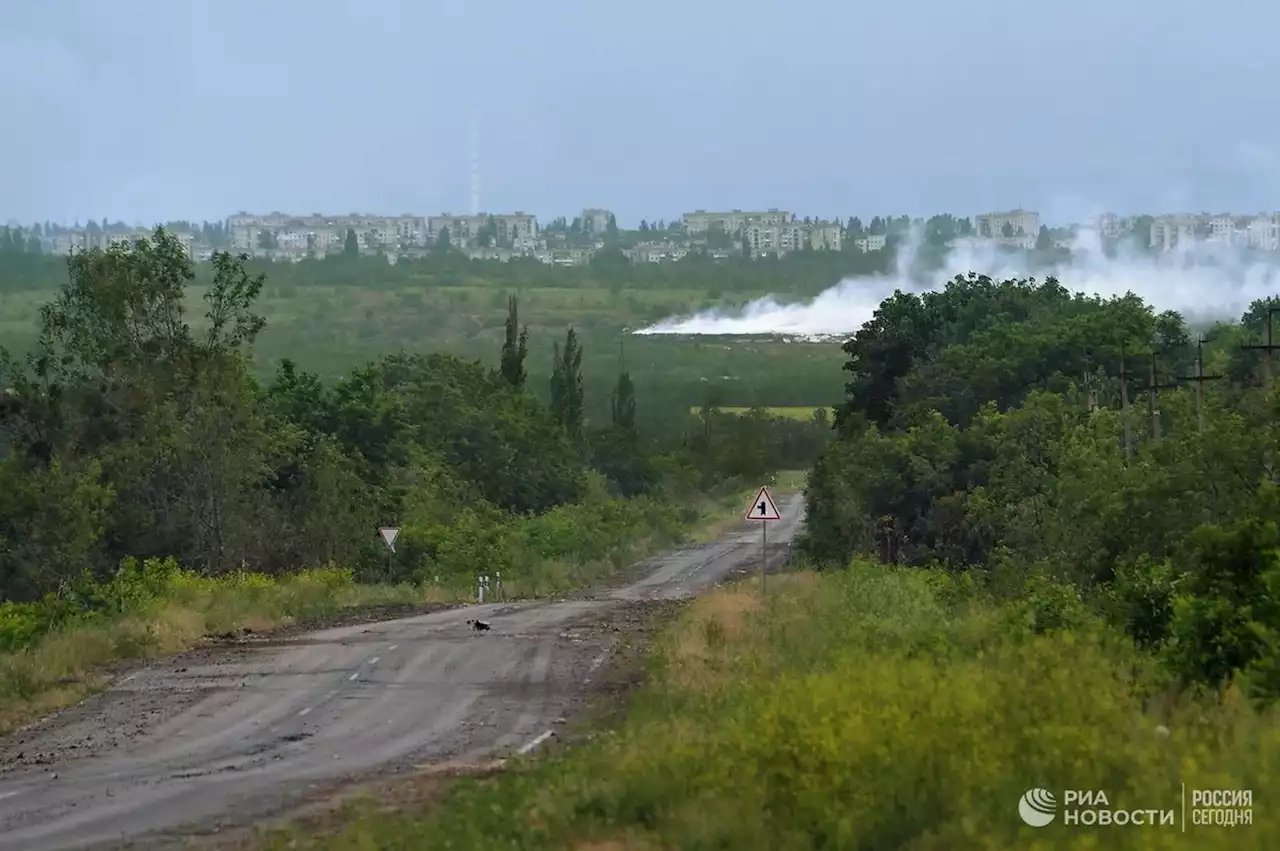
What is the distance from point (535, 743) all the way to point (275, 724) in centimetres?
366

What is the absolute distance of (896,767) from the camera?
10.5 meters

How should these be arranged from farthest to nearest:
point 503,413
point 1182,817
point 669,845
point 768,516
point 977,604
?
point 503,413, point 768,516, point 977,604, point 669,845, point 1182,817

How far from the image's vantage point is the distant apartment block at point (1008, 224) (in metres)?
177

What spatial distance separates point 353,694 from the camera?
74.0 feet

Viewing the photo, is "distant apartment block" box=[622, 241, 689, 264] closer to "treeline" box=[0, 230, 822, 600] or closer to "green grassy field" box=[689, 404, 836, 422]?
"green grassy field" box=[689, 404, 836, 422]

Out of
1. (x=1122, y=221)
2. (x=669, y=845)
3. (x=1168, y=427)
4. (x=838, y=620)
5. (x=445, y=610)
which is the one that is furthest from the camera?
(x=1122, y=221)

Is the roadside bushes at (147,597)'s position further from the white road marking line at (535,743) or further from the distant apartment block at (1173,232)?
the distant apartment block at (1173,232)

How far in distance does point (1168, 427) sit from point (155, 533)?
1110 inches

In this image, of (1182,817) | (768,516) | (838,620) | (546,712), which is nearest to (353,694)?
(546,712)

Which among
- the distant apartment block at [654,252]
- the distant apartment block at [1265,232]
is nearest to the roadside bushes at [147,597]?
the distant apartment block at [1265,232]

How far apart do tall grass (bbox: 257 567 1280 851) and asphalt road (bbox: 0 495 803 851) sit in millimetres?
2028

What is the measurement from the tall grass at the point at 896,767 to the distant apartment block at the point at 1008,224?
16274 centimetres

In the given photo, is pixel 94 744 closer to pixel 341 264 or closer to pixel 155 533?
pixel 155 533

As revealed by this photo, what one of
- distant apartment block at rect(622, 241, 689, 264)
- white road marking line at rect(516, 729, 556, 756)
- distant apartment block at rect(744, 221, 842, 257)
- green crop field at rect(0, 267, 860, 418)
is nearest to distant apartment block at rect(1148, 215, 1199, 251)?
distant apartment block at rect(744, 221, 842, 257)
